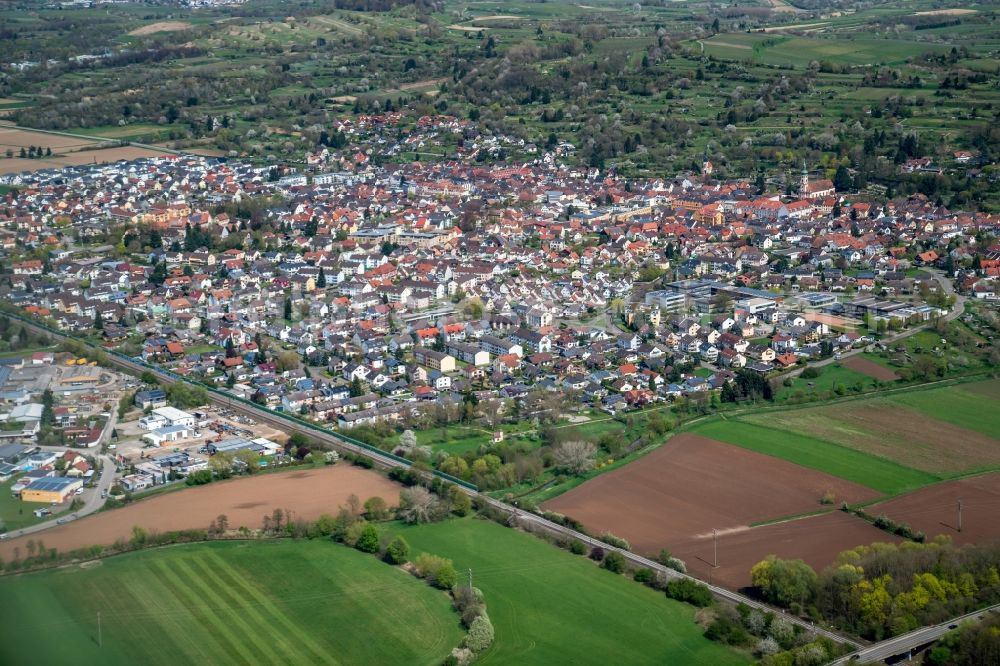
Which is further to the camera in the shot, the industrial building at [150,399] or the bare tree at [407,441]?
the industrial building at [150,399]

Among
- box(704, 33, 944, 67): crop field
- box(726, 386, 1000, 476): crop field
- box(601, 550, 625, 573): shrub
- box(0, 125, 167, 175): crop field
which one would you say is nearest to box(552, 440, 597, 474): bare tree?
box(601, 550, 625, 573): shrub

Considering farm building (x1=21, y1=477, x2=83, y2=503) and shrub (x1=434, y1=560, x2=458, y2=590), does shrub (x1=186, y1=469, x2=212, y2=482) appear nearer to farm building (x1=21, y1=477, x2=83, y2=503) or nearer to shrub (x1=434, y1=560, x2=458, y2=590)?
farm building (x1=21, y1=477, x2=83, y2=503)

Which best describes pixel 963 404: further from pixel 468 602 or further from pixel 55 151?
pixel 55 151

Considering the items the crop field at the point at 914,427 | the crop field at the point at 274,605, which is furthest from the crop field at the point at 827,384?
the crop field at the point at 274,605

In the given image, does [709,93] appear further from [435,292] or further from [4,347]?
[4,347]

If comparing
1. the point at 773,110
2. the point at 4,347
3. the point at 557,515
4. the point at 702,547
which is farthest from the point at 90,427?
the point at 773,110

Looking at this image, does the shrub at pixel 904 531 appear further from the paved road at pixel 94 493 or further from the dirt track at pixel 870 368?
the paved road at pixel 94 493
